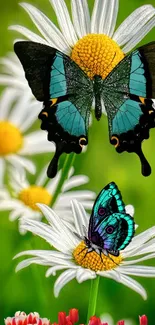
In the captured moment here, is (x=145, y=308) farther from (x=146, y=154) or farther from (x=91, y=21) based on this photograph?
(x=91, y=21)

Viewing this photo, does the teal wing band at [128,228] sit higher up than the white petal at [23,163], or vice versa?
the white petal at [23,163]

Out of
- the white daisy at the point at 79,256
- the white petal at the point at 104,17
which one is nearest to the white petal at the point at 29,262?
the white daisy at the point at 79,256

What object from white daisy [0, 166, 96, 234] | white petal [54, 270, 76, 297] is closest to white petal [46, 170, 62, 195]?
white daisy [0, 166, 96, 234]

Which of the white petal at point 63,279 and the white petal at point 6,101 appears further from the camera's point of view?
the white petal at point 6,101

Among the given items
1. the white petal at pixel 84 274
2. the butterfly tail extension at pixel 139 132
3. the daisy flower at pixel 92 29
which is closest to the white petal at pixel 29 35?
the daisy flower at pixel 92 29

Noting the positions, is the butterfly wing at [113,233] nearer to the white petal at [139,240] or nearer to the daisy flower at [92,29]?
the white petal at [139,240]

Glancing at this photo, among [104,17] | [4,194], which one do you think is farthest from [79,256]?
[104,17]

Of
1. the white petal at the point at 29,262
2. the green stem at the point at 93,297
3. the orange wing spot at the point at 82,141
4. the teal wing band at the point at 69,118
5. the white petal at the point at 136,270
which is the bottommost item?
the green stem at the point at 93,297

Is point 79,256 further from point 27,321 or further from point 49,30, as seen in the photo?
point 49,30
